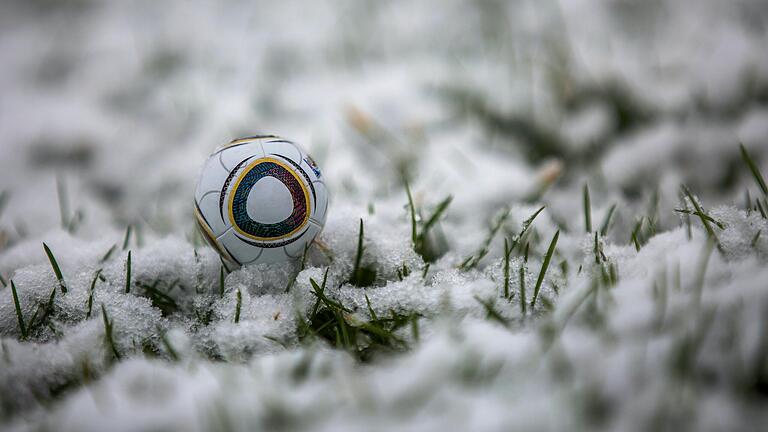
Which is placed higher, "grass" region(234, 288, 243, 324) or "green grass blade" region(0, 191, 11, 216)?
"green grass blade" region(0, 191, 11, 216)

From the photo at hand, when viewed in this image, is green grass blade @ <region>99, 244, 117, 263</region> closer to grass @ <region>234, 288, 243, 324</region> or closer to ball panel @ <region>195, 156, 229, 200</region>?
ball panel @ <region>195, 156, 229, 200</region>

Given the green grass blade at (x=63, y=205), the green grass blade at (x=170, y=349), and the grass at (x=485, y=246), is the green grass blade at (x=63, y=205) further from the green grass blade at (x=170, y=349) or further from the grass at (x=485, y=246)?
the grass at (x=485, y=246)

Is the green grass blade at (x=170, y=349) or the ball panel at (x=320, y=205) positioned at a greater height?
the ball panel at (x=320, y=205)

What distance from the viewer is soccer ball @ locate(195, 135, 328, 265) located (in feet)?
4.83

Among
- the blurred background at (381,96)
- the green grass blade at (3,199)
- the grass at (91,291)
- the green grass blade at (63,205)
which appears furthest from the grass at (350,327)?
the green grass blade at (3,199)

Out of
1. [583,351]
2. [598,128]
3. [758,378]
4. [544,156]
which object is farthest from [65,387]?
[598,128]

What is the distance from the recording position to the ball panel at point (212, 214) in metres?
1.49

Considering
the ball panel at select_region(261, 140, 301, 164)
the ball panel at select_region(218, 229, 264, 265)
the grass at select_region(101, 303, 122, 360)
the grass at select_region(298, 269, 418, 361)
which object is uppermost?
the ball panel at select_region(261, 140, 301, 164)

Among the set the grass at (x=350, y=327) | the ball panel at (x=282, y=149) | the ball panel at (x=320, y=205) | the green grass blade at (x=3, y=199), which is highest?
the ball panel at (x=282, y=149)

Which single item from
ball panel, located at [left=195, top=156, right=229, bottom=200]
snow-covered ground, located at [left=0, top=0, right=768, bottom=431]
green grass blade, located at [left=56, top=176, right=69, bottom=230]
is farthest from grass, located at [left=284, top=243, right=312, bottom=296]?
green grass blade, located at [left=56, top=176, right=69, bottom=230]

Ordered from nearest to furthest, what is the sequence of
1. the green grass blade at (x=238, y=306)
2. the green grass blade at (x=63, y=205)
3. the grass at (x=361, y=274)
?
the green grass blade at (x=238, y=306)
the grass at (x=361, y=274)
the green grass blade at (x=63, y=205)

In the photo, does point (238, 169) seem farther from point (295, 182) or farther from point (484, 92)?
point (484, 92)

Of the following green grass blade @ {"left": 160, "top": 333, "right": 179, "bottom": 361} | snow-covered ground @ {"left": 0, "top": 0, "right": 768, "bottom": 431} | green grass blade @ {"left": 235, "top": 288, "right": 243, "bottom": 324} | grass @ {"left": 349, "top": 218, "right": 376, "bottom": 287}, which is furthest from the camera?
grass @ {"left": 349, "top": 218, "right": 376, "bottom": 287}

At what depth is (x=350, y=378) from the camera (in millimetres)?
1057
